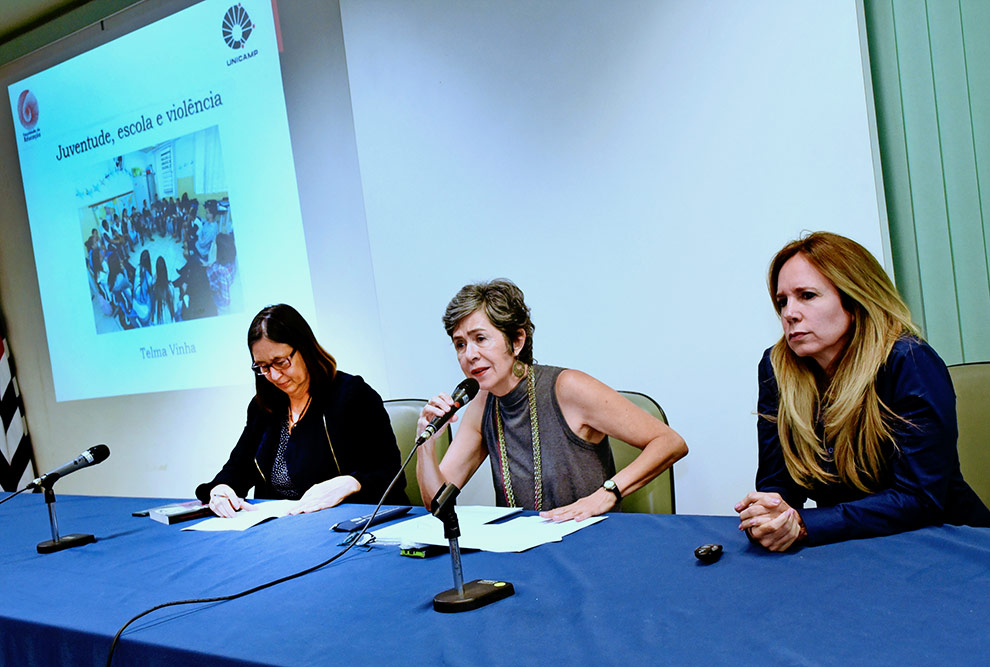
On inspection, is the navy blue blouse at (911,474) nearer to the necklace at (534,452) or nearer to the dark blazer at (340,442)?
the necklace at (534,452)

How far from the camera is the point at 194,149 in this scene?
3.88 m

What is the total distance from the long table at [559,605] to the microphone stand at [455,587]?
2 centimetres

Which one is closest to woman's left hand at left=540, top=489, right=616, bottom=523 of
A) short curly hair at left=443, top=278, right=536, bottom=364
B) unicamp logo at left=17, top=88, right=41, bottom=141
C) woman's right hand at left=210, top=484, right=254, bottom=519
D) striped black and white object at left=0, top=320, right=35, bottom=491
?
short curly hair at left=443, top=278, right=536, bottom=364

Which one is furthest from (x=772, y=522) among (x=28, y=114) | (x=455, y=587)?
(x=28, y=114)

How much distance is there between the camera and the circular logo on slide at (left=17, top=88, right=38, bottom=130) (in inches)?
177

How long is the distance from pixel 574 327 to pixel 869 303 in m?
1.42

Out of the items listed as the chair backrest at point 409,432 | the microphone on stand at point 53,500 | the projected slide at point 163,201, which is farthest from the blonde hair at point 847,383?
the projected slide at point 163,201

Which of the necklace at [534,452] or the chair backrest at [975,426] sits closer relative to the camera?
the chair backrest at [975,426]

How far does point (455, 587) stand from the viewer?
127 centimetres

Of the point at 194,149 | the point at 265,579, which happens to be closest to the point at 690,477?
the point at 265,579

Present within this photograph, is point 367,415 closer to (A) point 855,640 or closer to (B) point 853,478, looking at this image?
(B) point 853,478

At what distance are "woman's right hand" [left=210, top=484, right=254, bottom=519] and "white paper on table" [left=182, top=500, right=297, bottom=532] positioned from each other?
16 millimetres

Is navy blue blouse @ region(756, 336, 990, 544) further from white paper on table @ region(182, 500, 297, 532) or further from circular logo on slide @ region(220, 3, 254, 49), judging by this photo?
circular logo on slide @ region(220, 3, 254, 49)

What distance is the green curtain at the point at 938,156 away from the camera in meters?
2.19
